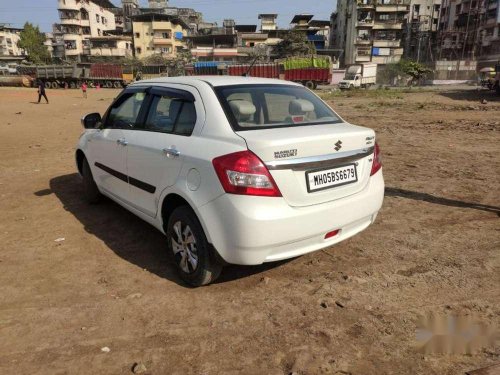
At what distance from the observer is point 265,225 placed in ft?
9.02

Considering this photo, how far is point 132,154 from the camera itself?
12.8ft

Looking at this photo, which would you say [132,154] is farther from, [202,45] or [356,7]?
[202,45]

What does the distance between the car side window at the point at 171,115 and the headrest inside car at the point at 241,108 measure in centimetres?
35

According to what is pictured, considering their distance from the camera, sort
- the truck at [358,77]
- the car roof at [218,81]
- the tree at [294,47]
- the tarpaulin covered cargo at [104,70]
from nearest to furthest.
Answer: the car roof at [218,81] < the truck at [358,77] < the tarpaulin covered cargo at [104,70] < the tree at [294,47]

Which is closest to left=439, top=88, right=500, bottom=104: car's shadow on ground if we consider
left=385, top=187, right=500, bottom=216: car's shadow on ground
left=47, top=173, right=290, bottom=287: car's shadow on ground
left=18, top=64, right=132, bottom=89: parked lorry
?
left=385, top=187, right=500, bottom=216: car's shadow on ground

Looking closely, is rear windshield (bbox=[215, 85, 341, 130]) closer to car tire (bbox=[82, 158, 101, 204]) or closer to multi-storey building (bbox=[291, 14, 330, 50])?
car tire (bbox=[82, 158, 101, 204])

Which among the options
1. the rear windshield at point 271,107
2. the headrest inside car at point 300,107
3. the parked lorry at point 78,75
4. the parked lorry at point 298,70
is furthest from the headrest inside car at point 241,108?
the parked lorry at point 78,75

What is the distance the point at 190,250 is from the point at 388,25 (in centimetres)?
7677

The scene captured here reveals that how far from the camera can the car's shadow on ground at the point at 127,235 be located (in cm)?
362

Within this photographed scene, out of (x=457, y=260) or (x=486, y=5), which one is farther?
(x=486, y=5)

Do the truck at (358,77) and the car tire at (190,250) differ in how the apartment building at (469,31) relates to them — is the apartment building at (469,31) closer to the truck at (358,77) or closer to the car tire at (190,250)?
the truck at (358,77)

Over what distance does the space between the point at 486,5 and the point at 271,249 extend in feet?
244

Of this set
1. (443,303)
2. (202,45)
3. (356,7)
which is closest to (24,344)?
(443,303)

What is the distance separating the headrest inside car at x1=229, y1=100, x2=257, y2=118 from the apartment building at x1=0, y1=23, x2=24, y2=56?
11373cm
